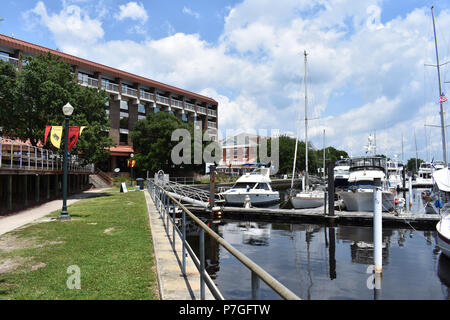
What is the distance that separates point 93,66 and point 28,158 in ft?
116

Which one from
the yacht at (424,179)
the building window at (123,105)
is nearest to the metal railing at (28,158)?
the building window at (123,105)

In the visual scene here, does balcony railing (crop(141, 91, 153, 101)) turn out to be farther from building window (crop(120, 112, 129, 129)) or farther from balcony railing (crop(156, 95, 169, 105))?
building window (crop(120, 112, 129, 129))

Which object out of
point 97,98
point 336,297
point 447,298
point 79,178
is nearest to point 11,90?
point 97,98

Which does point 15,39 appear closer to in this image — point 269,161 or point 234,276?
point 234,276

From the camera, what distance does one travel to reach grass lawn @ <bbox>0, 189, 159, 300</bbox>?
5453mm

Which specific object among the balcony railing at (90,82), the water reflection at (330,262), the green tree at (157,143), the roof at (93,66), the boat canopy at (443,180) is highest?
the roof at (93,66)

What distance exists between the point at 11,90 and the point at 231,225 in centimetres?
1933

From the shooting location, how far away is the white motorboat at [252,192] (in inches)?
1260

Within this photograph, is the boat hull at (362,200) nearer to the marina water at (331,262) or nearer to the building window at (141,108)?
the marina water at (331,262)

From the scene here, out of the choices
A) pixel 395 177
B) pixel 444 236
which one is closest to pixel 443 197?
pixel 444 236

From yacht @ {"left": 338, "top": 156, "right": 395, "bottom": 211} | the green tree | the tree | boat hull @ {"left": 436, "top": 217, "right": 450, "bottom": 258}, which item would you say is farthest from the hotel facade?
boat hull @ {"left": 436, "top": 217, "right": 450, "bottom": 258}

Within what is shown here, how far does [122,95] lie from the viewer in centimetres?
5550

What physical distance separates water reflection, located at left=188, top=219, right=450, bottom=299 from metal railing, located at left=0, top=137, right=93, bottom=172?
10678 mm

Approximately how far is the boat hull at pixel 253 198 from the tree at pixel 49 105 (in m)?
12.3
